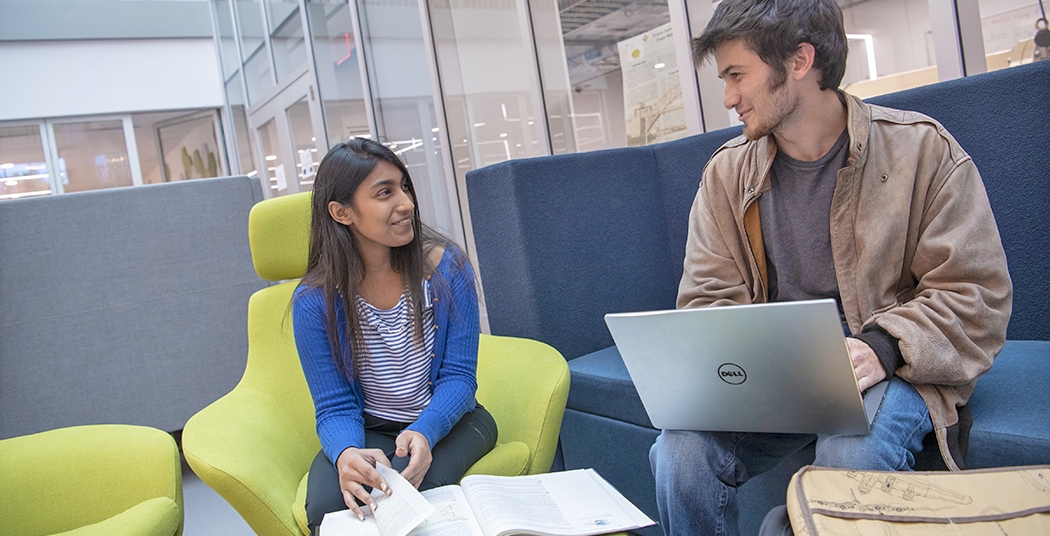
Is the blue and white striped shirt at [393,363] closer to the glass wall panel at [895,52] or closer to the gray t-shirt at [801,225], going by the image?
the gray t-shirt at [801,225]

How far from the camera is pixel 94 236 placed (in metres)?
2.91

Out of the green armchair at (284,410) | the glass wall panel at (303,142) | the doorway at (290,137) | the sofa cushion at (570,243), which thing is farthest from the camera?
the glass wall panel at (303,142)

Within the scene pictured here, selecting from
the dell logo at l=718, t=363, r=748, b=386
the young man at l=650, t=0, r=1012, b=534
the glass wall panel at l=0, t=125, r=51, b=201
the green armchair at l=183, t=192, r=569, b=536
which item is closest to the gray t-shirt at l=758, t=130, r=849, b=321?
the young man at l=650, t=0, r=1012, b=534

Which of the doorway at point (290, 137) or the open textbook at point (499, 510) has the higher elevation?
the doorway at point (290, 137)

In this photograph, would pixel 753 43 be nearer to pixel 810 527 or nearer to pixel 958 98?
pixel 958 98

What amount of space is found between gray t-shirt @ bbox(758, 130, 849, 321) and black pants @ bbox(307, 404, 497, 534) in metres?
0.66

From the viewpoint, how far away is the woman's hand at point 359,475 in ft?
3.98

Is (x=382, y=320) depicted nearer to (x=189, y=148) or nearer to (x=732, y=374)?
(x=732, y=374)

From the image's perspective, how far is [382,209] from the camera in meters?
1.51

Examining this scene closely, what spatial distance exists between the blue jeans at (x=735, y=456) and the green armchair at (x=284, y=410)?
1.04 feet

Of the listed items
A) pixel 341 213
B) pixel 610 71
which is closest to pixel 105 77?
pixel 610 71

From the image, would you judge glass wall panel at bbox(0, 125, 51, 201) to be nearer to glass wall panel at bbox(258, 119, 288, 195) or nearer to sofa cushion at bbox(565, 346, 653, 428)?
glass wall panel at bbox(258, 119, 288, 195)

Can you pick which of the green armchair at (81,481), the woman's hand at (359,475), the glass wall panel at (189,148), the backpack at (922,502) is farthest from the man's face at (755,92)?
the glass wall panel at (189,148)

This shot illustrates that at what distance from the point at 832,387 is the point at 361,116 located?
13.1 ft
